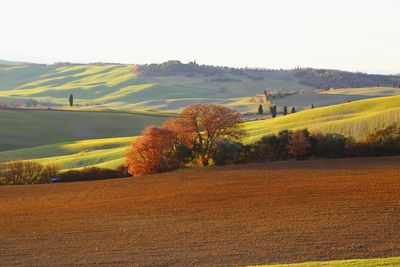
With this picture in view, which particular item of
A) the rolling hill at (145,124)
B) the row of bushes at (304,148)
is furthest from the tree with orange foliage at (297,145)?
the rolling hill at (145,124)

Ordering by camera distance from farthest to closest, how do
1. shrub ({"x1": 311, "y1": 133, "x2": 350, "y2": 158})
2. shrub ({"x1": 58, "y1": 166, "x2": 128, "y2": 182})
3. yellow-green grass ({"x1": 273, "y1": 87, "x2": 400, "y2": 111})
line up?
1. yellow-green grass ({"x1": 273, "y1": 87, "x2": 400, "y2": 111})
2. shrub ({"x1": 58, "y1": 166, "x2": 128, "y2": 182})
3. shrub ({"x1": 311, "y1": 133, "x2": 350, "y2": 158})

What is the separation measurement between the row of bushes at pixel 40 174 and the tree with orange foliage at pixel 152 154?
1998mm

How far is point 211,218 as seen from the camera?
97.4 feet

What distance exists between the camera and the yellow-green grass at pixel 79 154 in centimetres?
6144

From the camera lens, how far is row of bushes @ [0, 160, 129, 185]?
4831 centimetres

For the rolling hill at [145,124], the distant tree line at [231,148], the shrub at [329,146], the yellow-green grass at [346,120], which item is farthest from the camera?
the rolling hill at [145,124]

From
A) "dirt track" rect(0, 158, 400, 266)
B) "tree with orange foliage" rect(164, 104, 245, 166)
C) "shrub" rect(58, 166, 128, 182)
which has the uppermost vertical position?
"tree with orange foliage" rect(164, 104, 245, 166)

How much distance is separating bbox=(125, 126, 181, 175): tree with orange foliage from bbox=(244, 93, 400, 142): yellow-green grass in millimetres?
10876

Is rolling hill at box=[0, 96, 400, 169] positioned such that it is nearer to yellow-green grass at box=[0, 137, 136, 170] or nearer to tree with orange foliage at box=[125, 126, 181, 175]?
yellow-green grass at box=[0, 137, 136, 170]

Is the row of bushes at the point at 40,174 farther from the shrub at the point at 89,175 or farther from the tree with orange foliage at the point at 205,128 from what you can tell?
the tree with orange foliage at the point at 205,128

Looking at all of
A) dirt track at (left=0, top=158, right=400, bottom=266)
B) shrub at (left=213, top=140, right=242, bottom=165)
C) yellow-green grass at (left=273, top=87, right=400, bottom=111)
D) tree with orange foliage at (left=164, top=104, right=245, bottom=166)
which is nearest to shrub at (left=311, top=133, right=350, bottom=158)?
dirt track at (left=0, top=158, right=400, bottom=266)

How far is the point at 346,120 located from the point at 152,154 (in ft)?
71.5

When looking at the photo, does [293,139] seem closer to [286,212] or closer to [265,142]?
[265,142]

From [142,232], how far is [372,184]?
48.1 feet
